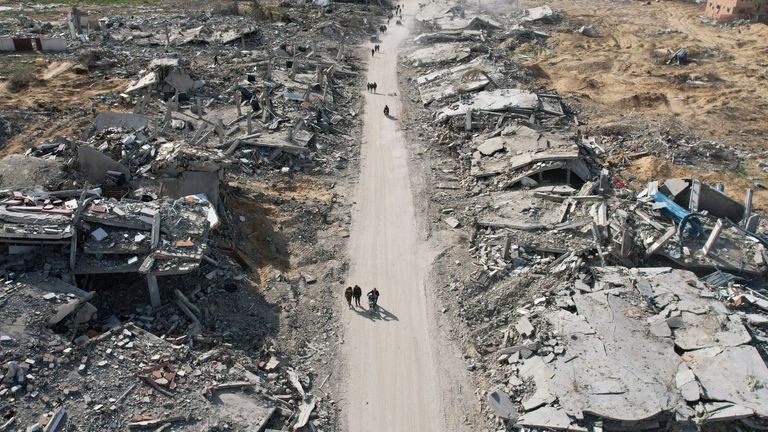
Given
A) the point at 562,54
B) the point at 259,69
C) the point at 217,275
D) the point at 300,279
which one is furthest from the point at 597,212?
the point at 562,54

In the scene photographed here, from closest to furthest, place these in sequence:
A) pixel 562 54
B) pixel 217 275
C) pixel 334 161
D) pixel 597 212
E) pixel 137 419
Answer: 1. pixel 137 419
2. pixel 217 275
3. pixel 597 212
4. pixel 334 161
5. pixel 562 54

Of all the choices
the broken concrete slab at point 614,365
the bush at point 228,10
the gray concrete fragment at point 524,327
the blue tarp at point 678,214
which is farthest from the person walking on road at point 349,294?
the bush at point 228,10

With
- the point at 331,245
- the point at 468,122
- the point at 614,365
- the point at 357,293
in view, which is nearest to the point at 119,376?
the point at 357,293

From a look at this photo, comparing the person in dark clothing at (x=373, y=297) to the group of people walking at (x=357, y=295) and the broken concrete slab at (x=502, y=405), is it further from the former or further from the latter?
the broken concrete slab at (x=502, y=405)

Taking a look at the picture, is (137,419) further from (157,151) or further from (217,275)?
(157,151)

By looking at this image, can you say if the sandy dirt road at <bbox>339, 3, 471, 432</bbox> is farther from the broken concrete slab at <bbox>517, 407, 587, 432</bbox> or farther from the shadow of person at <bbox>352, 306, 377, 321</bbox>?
the broken concrete slab at <bbox>517, 407, 587, 432</bbox>
